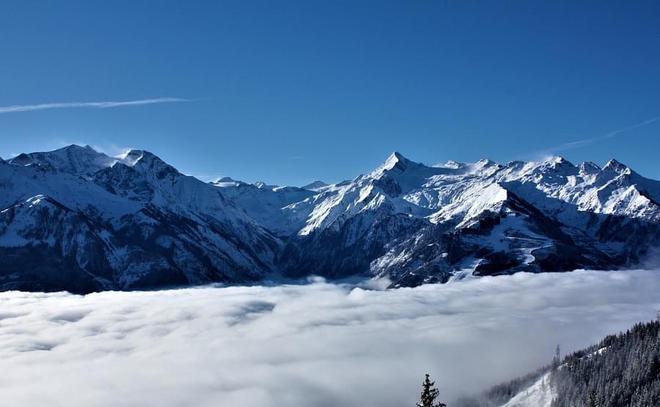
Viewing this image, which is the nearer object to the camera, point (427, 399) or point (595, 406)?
point (427, 399)
